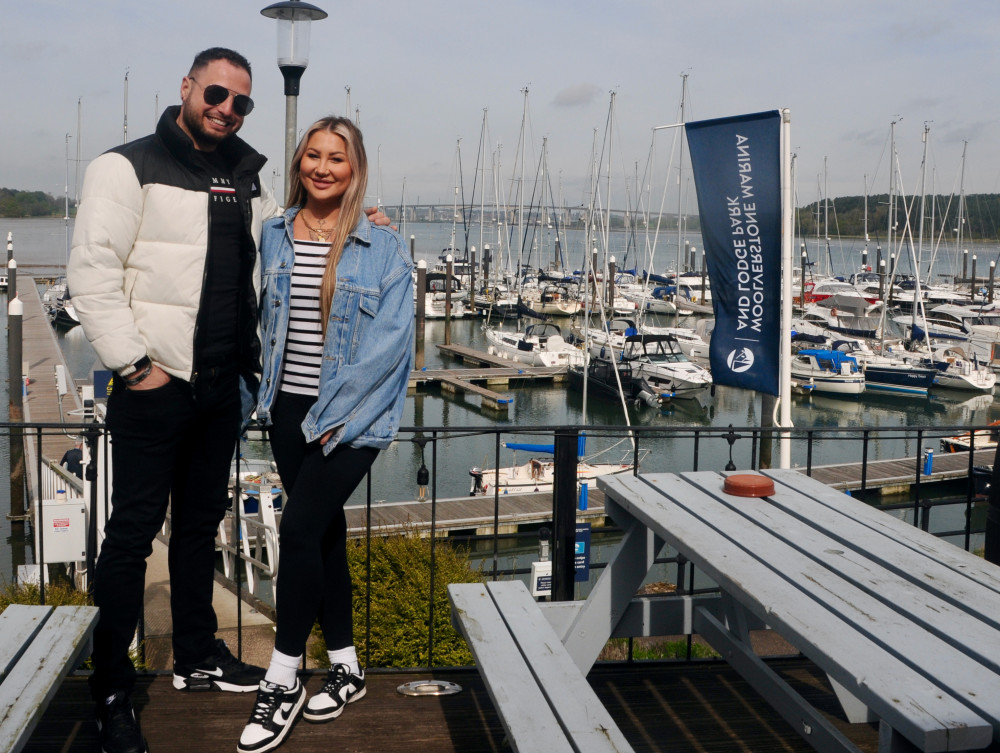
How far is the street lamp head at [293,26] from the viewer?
6602 millimetres

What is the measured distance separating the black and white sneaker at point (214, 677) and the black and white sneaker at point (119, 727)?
1.25 feet

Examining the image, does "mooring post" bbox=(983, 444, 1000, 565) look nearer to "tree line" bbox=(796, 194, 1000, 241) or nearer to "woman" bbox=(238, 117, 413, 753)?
"woman" bbox=(238, 117, 413, 753)

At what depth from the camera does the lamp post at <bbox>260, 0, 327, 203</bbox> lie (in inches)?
260

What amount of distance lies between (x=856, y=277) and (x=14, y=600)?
6356 centimetres

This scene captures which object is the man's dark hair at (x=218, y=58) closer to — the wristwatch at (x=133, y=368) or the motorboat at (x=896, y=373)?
the wristwatch at (x=133, y=368)

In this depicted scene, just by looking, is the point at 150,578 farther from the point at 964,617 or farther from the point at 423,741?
the point at 964,617

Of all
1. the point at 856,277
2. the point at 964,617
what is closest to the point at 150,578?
the point at 964,617

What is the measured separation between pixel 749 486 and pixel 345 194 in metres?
1.42

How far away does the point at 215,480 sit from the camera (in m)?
2.79

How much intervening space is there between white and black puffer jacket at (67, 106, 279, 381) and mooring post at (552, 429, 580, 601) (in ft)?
4.96

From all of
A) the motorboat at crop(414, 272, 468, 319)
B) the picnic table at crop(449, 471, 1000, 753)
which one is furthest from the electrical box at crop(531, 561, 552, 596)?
the motorboat at crop(414, 272, 468, 319)

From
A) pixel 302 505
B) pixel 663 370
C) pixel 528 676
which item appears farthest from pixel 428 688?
pixel 663 370

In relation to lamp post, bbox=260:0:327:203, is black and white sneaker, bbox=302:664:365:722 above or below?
below

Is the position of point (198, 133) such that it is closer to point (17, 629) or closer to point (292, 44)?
point (17, 629)
